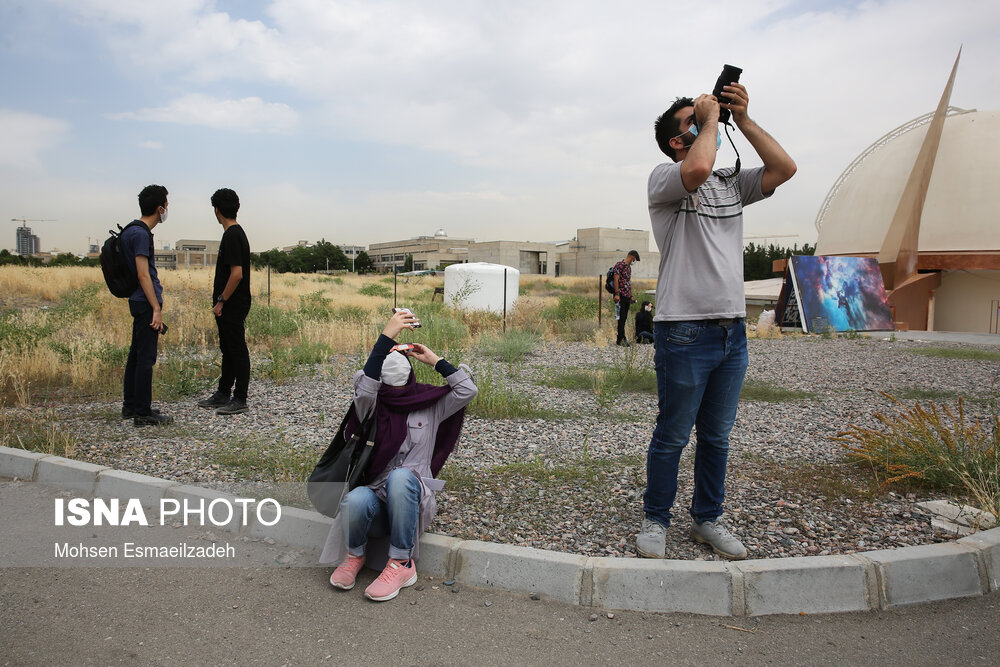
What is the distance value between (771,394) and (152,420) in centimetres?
656

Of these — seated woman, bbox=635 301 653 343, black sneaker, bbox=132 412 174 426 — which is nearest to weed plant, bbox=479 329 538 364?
seated woman, bbox=635 301 653 343

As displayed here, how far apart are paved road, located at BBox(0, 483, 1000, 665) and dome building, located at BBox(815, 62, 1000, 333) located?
27.2m

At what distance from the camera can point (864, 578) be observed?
292 cm

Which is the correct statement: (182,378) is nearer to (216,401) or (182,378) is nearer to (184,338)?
(216,401)

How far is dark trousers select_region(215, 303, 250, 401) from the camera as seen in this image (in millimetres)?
6027

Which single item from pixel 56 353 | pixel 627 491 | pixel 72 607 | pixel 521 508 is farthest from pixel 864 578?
pixel 56 353

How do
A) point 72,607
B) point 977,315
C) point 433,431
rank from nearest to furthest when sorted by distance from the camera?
1. point 72,607
2. point 433,431
3. point 977,315

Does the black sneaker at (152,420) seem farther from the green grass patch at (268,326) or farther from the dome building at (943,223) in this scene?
the dome building at (943,223)

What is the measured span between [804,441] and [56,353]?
8461 millimetres

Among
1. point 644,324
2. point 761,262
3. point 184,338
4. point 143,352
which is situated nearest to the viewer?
point 143,352

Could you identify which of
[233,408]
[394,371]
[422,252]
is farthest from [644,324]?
[422,252]

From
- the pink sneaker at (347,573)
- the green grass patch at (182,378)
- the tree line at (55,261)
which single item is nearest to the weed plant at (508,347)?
the green grass patch at (182,378)

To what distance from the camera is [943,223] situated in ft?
87.2

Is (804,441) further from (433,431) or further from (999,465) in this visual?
(433,431)
